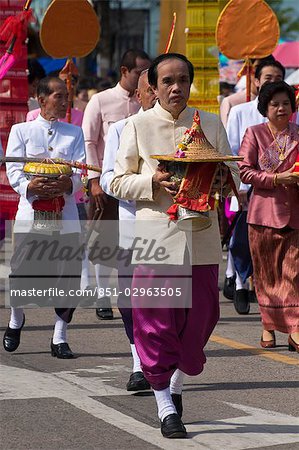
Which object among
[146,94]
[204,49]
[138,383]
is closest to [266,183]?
[146,94]

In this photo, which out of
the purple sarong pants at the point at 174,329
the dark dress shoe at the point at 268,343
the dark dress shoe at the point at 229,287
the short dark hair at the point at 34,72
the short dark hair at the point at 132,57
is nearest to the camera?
the purple sarong pants at the point at 174,329

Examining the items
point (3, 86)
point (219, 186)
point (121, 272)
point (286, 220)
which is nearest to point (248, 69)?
point (3, 86)

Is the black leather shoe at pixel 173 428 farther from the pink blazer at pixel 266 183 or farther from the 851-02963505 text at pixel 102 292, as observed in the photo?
the pink blazer at pixel 266 183

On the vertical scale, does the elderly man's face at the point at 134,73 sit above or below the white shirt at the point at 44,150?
above

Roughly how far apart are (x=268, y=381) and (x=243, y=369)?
0.42m

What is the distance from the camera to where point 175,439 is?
6.29m

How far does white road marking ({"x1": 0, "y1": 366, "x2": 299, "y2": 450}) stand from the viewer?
245 inches

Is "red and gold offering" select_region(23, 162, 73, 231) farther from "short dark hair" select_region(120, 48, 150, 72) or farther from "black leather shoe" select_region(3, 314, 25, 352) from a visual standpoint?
"short dark hair" select_region(120, 48, 150, 72)

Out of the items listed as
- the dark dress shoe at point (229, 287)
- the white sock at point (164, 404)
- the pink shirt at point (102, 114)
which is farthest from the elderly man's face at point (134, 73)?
the white sock at point (164, 404)

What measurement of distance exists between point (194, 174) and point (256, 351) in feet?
9.03

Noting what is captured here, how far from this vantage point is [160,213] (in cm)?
662

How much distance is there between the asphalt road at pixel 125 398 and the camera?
6258mm

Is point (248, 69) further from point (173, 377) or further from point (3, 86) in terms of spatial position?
point (173, 377)

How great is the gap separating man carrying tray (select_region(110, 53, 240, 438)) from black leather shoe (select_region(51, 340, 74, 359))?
1957mm
